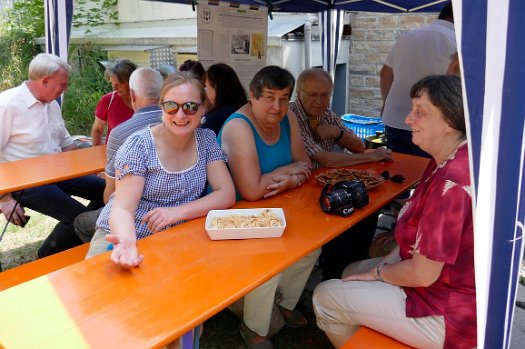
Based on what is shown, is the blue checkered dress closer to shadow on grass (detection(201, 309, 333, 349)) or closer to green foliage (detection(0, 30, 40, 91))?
shadow on grass (detection(201, 309, 333, 349))

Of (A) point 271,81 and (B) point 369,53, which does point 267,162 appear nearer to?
(A) point 271,81

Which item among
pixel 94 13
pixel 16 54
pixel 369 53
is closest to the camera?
pixel 369 53

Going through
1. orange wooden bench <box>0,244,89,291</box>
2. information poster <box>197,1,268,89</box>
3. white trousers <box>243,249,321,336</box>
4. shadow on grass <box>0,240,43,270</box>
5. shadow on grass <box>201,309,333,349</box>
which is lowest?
shadow on grass <box>201,309,333,349</box>

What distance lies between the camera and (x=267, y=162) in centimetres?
239

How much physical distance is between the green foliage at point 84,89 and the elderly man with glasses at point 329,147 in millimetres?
5480

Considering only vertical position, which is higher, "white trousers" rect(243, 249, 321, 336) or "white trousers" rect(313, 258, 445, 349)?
"white trousers" rect(313, 258, 445, 349)

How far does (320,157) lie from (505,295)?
1.63 meters

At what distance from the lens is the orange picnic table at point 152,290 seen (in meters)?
1.16

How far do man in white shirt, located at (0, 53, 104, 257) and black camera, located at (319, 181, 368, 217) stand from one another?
5.87 ft

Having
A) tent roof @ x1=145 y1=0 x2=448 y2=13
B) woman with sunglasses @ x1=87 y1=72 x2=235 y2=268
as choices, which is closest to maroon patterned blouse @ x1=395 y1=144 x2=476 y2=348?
woman with sunglasses @ x1=87 y1=72 x2=235 y2=268

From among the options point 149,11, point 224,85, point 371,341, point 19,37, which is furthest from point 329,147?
point 19,37

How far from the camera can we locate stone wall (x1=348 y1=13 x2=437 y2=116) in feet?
20.1

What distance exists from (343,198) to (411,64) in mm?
2034

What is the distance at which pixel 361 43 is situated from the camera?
6.55m
